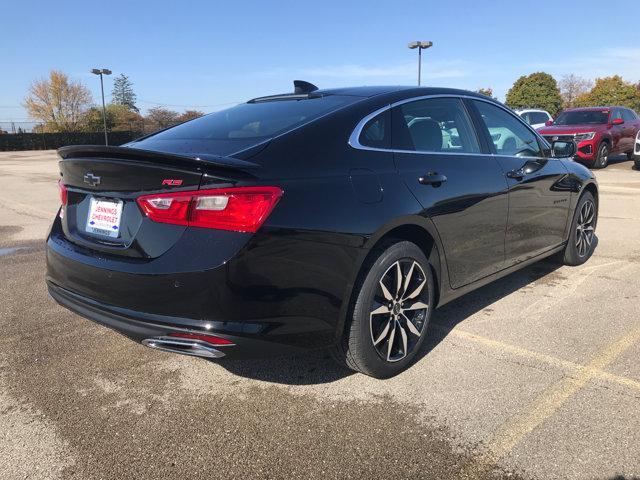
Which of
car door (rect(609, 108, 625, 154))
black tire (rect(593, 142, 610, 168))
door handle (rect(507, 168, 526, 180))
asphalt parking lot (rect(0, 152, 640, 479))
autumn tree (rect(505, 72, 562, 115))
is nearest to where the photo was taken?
asphalt parking lot (rect(0, 152, 640, 479))

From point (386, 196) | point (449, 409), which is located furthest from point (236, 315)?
point (449, 409)

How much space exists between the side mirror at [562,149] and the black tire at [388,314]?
2319 mm

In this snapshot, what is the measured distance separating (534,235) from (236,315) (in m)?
2.83

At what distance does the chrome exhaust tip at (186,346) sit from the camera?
236 cm

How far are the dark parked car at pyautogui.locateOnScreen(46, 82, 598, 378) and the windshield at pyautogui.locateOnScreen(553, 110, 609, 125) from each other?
14141 millimetres

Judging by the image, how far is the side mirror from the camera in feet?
15.4

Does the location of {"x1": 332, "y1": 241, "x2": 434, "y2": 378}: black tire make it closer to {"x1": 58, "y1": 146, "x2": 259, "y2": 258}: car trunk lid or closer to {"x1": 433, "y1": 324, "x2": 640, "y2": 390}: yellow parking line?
{"x1": 433, "y1": 324, "x2": 640, "y2": 390}: yellow parking line

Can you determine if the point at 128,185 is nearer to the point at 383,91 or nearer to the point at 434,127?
the point at 383,91

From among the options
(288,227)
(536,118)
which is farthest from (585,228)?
(536,118)

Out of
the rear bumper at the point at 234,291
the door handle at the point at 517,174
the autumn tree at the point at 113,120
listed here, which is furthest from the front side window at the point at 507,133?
the autumn tree at the point at 113,120

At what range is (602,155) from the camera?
15469 mm

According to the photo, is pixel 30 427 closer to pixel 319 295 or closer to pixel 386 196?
pixel 319 295

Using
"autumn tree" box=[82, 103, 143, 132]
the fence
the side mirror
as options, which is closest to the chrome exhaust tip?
the side mirror

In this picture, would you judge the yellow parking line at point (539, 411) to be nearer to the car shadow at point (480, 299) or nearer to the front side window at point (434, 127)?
the car shadow at point (480, 299)
